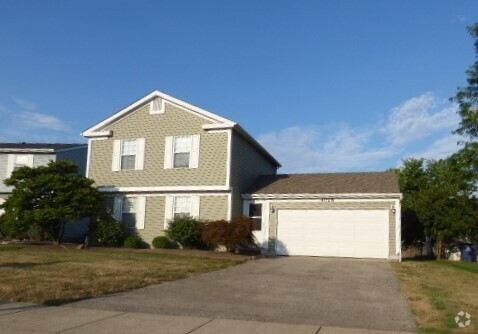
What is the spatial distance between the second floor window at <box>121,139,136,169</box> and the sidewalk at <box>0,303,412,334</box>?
15494 mm

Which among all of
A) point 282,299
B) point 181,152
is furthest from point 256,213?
point 282,299

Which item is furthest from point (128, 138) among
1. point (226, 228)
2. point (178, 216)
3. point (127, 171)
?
point (226, 228)

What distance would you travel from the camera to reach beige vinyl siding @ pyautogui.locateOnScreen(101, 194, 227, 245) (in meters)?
20.6

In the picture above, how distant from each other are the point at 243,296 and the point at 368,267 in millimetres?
7866

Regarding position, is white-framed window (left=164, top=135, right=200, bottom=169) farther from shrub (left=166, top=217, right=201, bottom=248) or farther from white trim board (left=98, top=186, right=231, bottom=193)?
shrub (left=166, top=217, right=201, bottom=248)

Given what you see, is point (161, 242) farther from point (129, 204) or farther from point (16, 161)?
point (16, 161)

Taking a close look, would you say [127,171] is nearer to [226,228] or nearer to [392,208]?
[226,228]

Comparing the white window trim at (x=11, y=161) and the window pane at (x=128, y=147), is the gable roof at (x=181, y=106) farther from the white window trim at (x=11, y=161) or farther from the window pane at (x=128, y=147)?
the white window trim at (x=11, y=161)

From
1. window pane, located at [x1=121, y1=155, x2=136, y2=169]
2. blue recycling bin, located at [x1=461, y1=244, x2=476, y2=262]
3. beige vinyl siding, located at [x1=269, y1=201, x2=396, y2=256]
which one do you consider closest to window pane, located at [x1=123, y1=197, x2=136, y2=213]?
window pane, located at [x1=121, y1=155, x2=136, y2=169]

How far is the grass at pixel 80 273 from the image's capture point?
340 inches

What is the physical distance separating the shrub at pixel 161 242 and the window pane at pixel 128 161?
4.02 m

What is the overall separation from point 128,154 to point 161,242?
5.02 metres

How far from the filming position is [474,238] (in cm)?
2192

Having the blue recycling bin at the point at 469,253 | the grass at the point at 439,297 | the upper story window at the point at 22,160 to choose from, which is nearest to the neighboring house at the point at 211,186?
the grass at the point at 439,297
